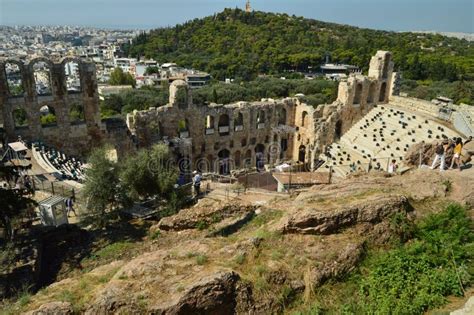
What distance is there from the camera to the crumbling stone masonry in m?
29.9

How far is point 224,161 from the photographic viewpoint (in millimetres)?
33375

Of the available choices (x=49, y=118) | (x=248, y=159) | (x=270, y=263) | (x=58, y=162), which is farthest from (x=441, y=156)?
(x=49, y=118)

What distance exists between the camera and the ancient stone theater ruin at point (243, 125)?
80.9 feet

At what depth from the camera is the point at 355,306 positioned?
871cm

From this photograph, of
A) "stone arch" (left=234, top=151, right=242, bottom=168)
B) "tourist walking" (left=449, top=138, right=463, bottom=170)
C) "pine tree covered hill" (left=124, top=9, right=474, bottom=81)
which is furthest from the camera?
"pine tree covered hill" (left=124, top=9, right=474, bottom=81)

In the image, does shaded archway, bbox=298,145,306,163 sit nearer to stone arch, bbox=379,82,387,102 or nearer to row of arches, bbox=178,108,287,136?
row of arches, bbox=178,108,287,136

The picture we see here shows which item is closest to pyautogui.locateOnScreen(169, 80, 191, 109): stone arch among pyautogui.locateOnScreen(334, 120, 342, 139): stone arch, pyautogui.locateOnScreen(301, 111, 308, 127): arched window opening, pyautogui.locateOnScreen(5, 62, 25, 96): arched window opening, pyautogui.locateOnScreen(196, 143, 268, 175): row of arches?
pyautogui.locateOnScreen(196, 143, 268, 175): row of arches

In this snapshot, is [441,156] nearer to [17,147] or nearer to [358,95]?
[358,95]

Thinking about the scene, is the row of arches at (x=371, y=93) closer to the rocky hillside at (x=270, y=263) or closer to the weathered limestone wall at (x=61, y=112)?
the weathered limestone wall at (x=61, y=112)

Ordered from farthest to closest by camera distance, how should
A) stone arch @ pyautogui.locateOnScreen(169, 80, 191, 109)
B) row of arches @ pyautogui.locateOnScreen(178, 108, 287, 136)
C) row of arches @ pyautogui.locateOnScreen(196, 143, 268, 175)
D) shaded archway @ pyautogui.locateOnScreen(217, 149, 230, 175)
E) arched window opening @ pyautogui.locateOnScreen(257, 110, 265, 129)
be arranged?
arched window opening @ pyautogui.locateOnScreen(257, 110, 265, 129) < shaded archway @ pyautogui.locateOnScreen(217, 149, 230, 175) < row of arches @ pyautogui.locateOnScreen(196, 143, 268, 175) < row of arches @ pyautogui.locateOnScreen(178, 108, 287, 136) < stone arch @ pyautogui.locateOnScreen(169, 80, 191, 109)

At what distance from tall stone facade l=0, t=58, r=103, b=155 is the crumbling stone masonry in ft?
15.7

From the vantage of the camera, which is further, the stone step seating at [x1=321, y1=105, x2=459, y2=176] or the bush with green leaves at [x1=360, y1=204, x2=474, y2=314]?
the stone step seating at [x1=321, y1=105, x2=459, y2=176]

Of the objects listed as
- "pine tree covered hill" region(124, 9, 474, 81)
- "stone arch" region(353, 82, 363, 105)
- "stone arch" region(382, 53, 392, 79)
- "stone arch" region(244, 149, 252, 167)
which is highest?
"pine tree covered hill" region(124, 9, 474, 81)

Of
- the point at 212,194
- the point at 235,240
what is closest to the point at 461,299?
the point at 235,240
